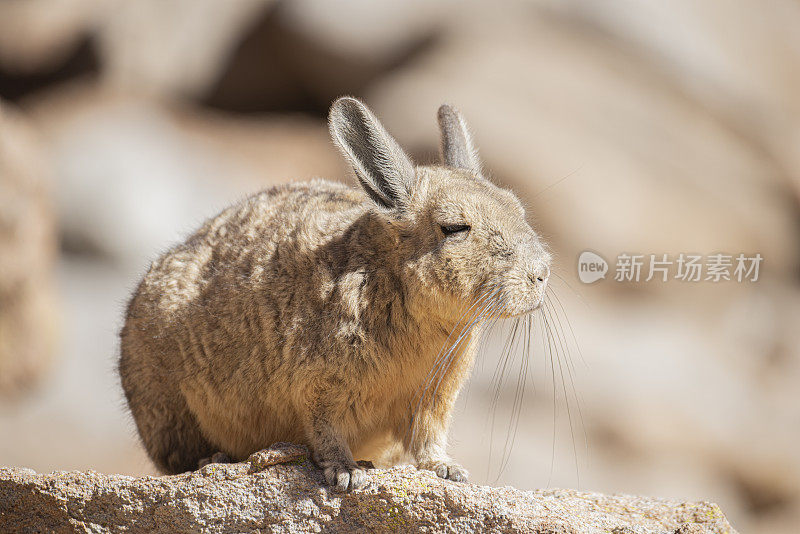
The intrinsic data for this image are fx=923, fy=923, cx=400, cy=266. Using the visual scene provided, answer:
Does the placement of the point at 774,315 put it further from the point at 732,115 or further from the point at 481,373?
the point at 481,373

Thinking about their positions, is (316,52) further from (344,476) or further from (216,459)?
(344,476)

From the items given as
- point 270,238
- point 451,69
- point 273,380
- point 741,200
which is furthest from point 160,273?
point 741,200

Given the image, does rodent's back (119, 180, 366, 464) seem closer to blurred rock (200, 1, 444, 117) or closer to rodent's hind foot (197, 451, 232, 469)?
rodent's hind foot (197, 451, 232, 469)

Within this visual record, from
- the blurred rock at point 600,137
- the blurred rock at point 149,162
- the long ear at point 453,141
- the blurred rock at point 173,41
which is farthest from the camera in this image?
the blurred rock at point 173,41

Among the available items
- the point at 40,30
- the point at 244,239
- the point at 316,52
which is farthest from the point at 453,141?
the point at 40,30

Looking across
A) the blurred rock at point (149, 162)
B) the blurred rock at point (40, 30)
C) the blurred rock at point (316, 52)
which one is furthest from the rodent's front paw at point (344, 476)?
the blurred rock at point (40, 30)

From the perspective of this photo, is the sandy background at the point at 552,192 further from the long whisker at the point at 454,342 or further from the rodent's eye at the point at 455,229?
the rodent's eye at the point at 455,229

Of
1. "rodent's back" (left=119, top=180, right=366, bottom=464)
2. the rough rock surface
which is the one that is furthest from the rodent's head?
the rough rock surface
